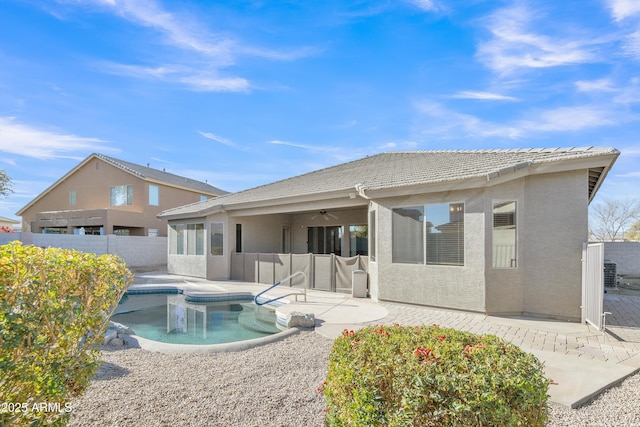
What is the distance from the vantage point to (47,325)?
254 cm

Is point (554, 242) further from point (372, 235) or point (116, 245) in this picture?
point (116, 245)

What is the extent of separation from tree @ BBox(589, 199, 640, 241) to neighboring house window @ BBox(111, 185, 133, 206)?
5039 cm

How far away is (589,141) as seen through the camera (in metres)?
21.2

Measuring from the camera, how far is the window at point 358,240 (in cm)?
1634

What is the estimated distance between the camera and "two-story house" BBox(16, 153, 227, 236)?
939 inches

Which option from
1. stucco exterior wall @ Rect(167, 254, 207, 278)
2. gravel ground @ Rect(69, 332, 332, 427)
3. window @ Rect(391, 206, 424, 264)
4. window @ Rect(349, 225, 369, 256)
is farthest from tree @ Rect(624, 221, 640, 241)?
gravel ground @ Rect(69, 332, 332, 427)

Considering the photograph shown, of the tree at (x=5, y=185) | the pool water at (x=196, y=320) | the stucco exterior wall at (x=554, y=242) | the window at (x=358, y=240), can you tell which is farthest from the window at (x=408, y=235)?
the tree at (x=5, y=185)

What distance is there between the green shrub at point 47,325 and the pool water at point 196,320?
15.1 feet

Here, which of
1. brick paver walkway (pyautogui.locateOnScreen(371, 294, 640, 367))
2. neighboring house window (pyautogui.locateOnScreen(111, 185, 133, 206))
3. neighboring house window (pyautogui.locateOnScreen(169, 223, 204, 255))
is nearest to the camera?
brick paver walkway (pyautogui.locateOnScreen(371, 294, 640, 367))

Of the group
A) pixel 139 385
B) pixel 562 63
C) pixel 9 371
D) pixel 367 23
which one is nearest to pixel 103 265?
pixel 9 371

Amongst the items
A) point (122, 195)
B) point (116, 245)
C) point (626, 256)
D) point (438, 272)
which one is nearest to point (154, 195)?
point (122, 195)

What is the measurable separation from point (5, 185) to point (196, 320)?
25094 mm

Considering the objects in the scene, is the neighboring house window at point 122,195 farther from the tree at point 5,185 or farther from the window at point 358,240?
the window at point 358,240

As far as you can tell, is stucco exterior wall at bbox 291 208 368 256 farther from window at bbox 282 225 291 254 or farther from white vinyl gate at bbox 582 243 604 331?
white vinyl gate at bbox 582 243 604 331
